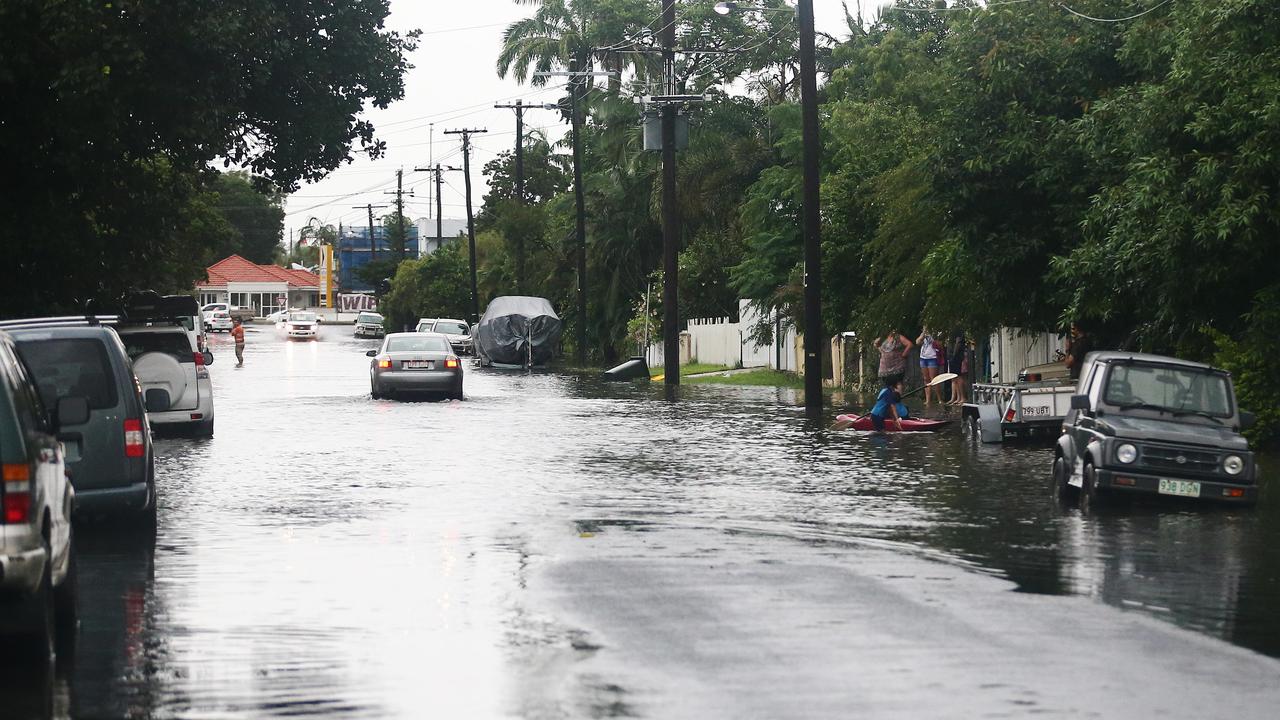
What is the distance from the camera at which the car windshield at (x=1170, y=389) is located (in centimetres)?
Answer: 1709

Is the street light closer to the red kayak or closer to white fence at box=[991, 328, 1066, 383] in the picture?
white fence at box=[991, 328, 1066, 383]

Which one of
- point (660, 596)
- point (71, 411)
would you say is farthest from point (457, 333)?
point (660, 596)

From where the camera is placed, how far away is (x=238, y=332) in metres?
60.9

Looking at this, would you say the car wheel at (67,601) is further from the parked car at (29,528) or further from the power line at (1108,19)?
the power line at (1108,19)

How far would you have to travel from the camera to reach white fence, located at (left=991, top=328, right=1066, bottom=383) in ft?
110

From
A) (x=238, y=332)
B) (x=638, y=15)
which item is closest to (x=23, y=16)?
(x=238, y=332)

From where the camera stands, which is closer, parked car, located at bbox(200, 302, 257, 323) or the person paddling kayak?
the person paddling kayak

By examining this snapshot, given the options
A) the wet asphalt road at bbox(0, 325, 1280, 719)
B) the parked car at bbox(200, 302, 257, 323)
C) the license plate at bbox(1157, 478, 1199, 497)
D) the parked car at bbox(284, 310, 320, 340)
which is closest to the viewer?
the wet asphalt road at bbox(0, 325, 1280, 719)

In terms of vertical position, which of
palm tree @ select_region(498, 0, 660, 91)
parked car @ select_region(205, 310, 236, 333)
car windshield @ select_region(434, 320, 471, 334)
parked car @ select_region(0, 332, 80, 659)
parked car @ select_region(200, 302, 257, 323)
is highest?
palm tree @ select_region(498, 0, 660, 91)

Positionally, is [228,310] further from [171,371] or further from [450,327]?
[171,371]

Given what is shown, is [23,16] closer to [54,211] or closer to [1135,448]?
[54,211]

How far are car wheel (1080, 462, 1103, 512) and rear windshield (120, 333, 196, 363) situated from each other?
1342cm

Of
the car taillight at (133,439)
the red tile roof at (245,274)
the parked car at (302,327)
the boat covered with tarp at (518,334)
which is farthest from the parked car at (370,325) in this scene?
the car taillight at (133,439)

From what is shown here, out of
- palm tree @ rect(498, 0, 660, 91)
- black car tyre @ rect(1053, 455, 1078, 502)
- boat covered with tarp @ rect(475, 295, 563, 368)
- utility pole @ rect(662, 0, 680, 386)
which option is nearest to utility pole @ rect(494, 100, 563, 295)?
palm tree @ rect(498, 0, 660, 91)
